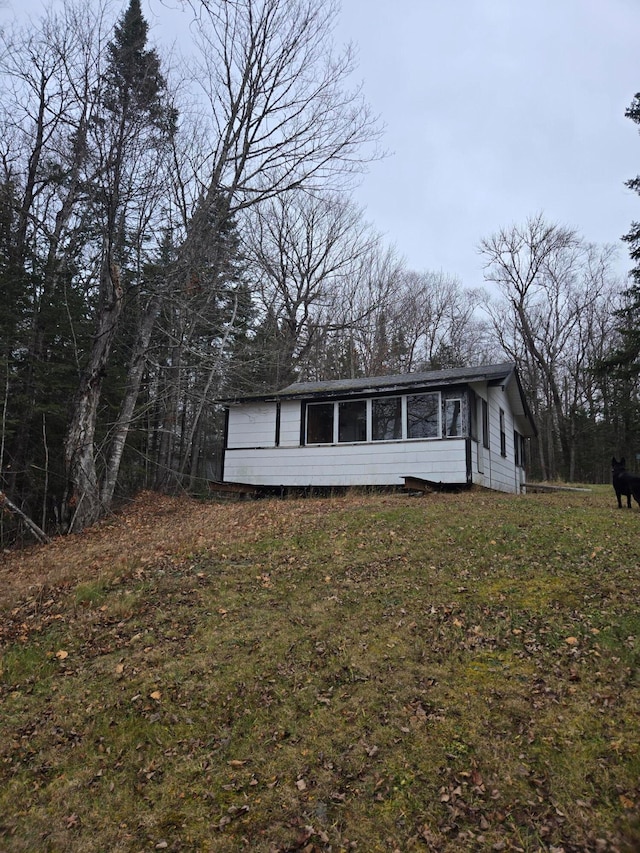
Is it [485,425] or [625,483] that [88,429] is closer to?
[485,425]

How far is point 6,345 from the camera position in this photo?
12219 mm

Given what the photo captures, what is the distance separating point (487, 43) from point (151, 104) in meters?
11.3

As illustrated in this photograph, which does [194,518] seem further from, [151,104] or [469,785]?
[151,104]

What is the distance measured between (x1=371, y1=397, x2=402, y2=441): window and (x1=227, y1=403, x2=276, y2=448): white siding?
3.14 metres

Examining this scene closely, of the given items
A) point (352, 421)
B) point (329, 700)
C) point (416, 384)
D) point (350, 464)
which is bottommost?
point (329, 700)

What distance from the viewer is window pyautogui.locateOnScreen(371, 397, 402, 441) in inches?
A: 562

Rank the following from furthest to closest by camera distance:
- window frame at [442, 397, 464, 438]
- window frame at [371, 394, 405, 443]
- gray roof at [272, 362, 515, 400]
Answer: window frame at [371, 394, 405, 443] → window frame at [442, 397, 464, 438] → gray roof at [272, 362, 515, 400]

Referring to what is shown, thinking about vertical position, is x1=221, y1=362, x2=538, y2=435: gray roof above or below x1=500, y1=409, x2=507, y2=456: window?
above

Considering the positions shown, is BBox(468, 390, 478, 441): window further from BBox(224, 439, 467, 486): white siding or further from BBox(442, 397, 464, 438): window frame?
BBox(224, 439, 467, 486): white siding

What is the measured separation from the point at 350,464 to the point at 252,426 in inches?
136

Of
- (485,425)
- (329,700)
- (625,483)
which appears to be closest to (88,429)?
(329,700)

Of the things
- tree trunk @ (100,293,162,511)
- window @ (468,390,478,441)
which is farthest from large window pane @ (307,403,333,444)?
tree trunk @ (100,293,162,511)

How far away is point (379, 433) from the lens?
1443cm

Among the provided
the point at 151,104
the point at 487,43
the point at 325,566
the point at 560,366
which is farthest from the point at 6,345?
the point at 560,366
